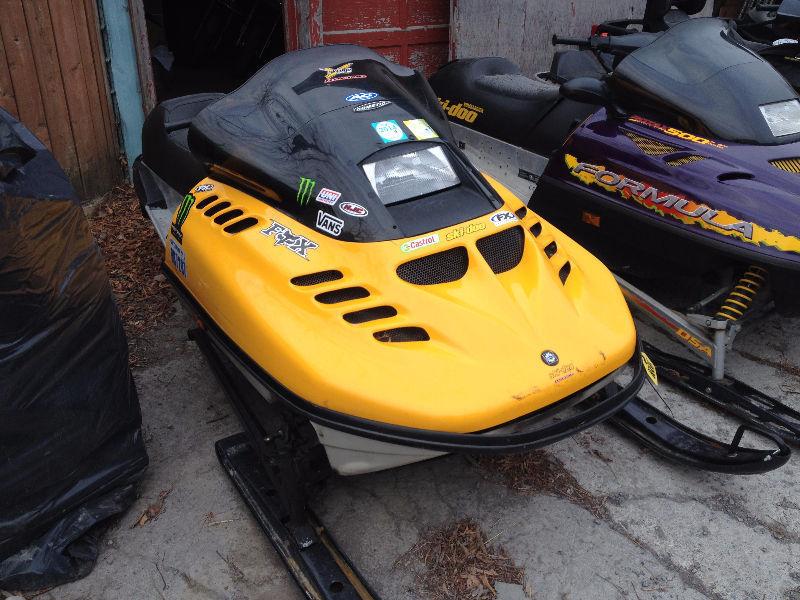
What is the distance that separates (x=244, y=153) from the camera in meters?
2.27

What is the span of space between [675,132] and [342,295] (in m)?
1.82

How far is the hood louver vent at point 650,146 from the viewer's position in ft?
9.62

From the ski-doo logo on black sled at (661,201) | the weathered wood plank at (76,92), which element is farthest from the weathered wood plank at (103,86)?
the ski-doo logo on black sled at (661,201)

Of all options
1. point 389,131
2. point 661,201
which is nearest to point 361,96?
point 389,131

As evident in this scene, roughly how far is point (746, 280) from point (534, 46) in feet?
13.4

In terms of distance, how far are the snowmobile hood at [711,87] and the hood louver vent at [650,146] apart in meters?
0.17

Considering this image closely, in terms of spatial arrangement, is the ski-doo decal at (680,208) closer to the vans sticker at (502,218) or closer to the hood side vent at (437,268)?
the vans sticker at (502,218)

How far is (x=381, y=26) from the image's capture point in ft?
17.1

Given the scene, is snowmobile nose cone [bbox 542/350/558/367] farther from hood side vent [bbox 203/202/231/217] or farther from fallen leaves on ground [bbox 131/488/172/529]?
fallen leaves on ground [bbox 131/488/172/529]

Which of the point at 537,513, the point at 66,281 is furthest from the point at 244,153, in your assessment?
the point at 537,513

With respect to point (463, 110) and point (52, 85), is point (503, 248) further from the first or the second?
point (52, 85)

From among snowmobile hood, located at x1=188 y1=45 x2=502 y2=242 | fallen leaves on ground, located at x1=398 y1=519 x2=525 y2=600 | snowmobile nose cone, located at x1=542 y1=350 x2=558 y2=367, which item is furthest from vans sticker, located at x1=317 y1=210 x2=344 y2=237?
fallen leaves on ground, located at x1=398 y1=519 x2=525 y2=600

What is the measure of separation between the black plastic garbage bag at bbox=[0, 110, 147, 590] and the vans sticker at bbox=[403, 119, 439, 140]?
106cm

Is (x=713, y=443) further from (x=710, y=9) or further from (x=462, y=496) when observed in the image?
(x=710, y=9)
